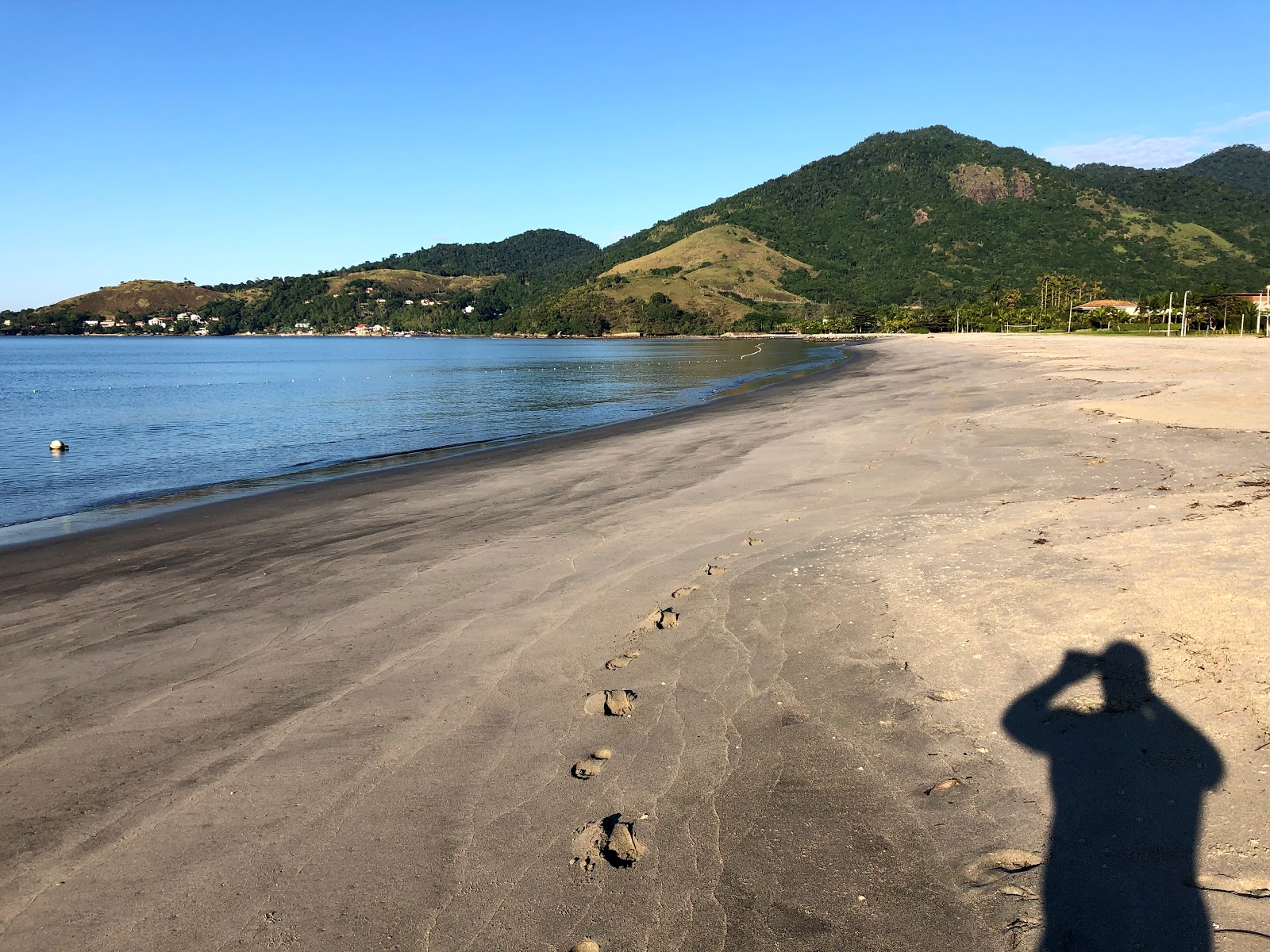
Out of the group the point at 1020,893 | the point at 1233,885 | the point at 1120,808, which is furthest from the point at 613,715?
the point at 1233,885

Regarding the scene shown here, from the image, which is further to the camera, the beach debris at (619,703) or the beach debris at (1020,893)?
the beach debris at (619,703)

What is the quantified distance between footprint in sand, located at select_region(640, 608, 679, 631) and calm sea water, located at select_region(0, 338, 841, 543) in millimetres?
12004

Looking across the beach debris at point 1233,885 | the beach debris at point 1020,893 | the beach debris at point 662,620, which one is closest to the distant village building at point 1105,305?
the beach debris at point 662,620

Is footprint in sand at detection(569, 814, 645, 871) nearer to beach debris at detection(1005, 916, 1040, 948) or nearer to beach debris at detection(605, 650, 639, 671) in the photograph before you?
beach debris at detection(1005, 916, 1040, 948)

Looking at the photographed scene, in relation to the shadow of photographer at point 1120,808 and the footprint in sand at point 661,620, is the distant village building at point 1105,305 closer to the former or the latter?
the footprint in sand at point 661,620

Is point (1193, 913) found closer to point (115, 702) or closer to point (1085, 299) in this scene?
point (115, 702)

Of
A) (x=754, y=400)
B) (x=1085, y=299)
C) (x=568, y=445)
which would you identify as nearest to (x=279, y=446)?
(x=568, y=445)

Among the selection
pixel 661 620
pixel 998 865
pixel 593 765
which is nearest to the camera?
pixel 998 865

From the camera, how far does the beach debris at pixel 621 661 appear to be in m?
5.78

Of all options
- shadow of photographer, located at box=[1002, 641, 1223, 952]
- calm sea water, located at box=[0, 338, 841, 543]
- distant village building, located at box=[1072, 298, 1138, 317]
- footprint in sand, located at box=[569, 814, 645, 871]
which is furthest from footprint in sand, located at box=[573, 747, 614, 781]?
distant village building, located at box=[1072, 298, 1138, 317]

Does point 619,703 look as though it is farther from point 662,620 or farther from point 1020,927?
point 1020,927

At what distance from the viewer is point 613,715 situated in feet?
16.5

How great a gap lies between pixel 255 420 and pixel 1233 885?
1441 inches

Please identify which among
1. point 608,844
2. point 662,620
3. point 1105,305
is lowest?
point 608,844
